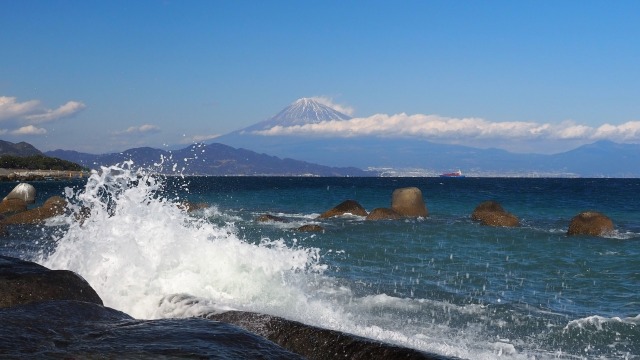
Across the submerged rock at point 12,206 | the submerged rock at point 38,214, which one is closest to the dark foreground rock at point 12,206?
the submerged rock at point 12,206

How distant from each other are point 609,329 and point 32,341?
34.8 ft

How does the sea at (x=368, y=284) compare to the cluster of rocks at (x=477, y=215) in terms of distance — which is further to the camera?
the cluster of rocks at (x=477, y=215)

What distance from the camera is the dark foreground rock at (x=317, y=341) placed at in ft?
18.4

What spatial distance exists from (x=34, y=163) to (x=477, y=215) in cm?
12971

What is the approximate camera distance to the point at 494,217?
109ft

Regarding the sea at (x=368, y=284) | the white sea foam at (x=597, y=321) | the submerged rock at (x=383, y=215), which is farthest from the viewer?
the submerged rock at (x=383, y=215)

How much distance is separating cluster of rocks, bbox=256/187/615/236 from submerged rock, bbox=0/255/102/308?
70.0ft

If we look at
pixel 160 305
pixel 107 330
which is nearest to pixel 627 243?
pixel 160 305

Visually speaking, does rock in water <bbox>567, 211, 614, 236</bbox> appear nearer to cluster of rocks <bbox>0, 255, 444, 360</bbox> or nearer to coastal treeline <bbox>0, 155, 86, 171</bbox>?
cluster of rocks <bbox>0, 255, 444, 360</bbox>

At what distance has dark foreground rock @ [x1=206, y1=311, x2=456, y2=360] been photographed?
562 cm

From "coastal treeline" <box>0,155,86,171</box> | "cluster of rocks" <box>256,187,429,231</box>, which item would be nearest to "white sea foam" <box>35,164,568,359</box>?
"cluster of rocks" <box>256,187,429,231</box>

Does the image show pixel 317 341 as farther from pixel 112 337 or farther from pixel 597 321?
pixel 597 321

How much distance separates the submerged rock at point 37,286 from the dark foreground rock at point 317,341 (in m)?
1.84

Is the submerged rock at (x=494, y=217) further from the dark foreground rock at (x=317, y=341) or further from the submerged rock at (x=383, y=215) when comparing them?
the dark foreground rock at (x=317, y=341)
